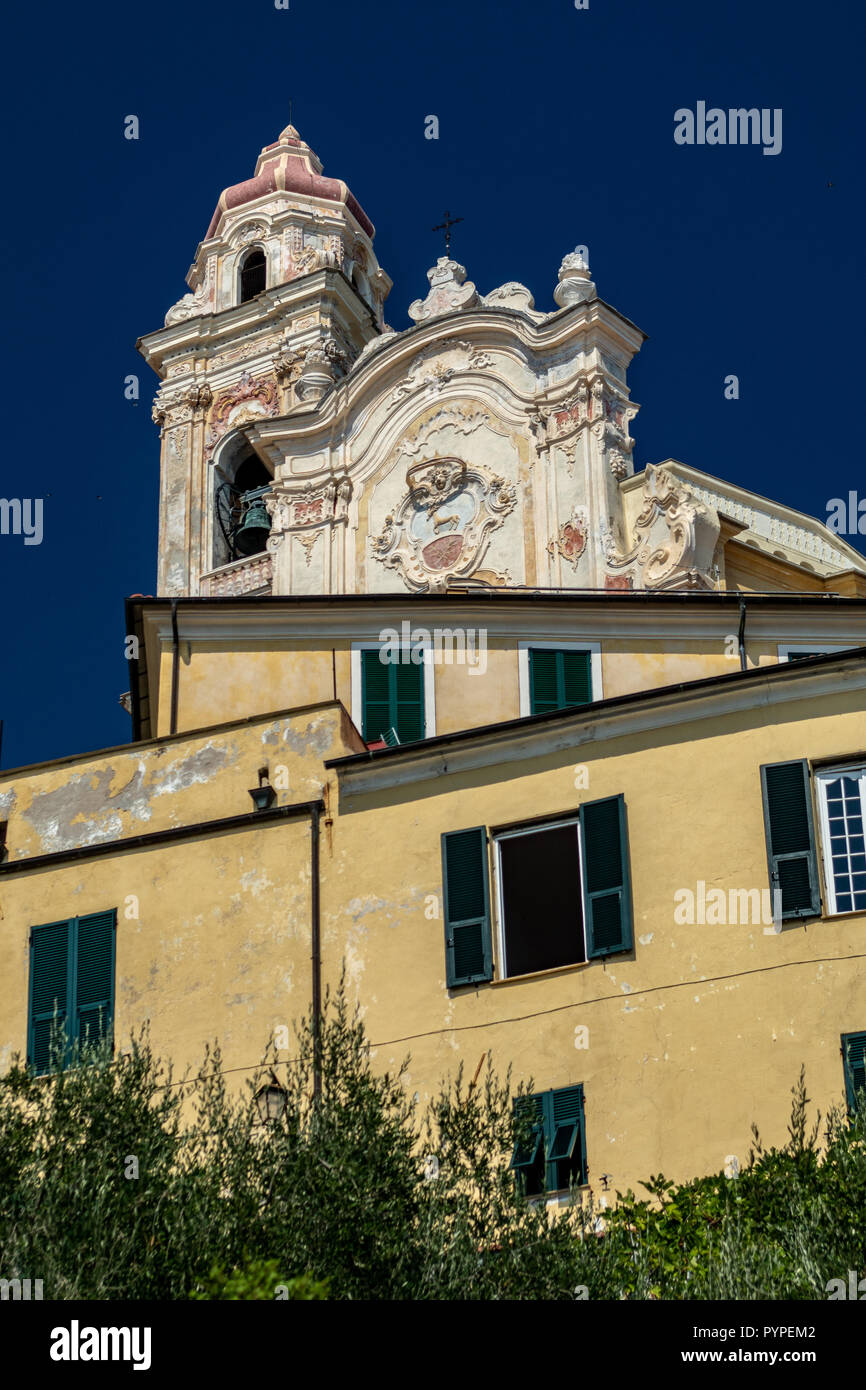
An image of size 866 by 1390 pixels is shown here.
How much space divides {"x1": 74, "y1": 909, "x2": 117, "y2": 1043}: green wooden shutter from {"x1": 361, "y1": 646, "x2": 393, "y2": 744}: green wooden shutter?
5.07 meters

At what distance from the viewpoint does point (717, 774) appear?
2405cm

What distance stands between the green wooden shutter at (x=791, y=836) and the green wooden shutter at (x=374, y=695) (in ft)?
23.9

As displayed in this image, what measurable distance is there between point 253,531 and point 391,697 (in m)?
24.6

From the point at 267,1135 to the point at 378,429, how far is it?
2652 cm

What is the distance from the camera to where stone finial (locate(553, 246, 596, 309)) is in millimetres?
43719

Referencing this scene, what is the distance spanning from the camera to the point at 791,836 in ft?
76.6

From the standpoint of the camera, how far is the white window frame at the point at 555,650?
1203 inches

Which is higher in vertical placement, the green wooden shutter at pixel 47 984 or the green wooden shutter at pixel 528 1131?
the green wooden shutter at pixel 47 984

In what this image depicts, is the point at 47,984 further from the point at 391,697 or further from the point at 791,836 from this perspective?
the point at 791,836

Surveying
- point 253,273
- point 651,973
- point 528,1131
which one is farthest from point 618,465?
point 528,1131

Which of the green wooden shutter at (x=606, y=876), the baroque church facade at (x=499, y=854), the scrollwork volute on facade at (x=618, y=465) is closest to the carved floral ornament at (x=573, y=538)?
the scrollwork volute on facade at (x=618, y=465)

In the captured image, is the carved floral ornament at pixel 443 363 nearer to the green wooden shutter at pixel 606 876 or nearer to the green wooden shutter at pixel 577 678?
the green wooden shutter at pixel 577 678

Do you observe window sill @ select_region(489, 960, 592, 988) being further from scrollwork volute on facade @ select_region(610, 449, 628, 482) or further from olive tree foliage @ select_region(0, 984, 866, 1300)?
scrollwork volute on facade @ select_region(610, 449, 628, 482)
